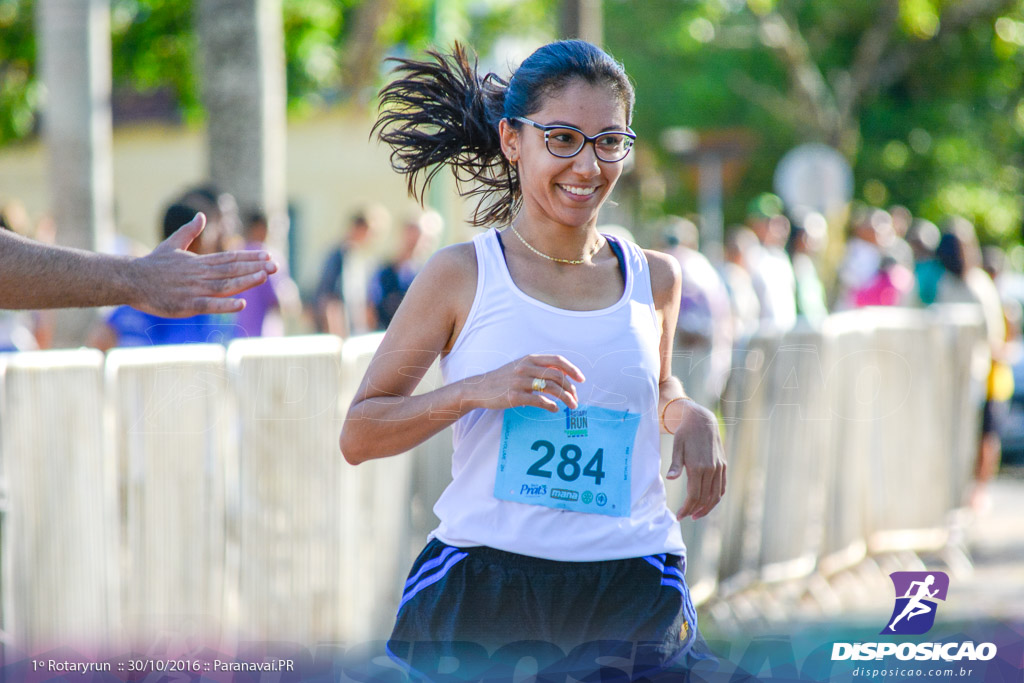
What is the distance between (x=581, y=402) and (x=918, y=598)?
1117mm

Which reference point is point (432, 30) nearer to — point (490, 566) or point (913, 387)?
point (913, 387)

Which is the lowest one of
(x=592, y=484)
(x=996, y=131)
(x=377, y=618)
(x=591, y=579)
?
(x=377, y=618)

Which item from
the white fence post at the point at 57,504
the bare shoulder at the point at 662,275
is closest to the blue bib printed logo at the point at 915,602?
the bare shoulder at the point at 662,275

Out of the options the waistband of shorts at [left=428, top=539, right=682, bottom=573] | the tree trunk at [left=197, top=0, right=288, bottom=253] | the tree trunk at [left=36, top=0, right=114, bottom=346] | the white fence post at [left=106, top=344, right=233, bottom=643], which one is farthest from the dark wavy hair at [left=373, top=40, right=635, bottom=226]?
the tree trunk at [left=36, top=0, right=114, bottom=346]

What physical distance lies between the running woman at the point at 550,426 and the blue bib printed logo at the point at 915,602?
579mm

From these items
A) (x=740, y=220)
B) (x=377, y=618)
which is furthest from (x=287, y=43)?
(x=377, y=618)

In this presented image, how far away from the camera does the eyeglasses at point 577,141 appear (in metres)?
2.71

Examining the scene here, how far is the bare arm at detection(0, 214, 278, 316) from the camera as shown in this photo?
246cm

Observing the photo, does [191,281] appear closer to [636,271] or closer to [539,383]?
[539,383]

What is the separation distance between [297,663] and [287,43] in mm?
17252

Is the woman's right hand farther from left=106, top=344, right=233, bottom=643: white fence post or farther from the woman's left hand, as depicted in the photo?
left=106, top=344, right=233, bottom=643: white fence post

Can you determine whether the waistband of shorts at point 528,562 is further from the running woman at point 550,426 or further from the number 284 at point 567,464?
the number 284 at point 567,464

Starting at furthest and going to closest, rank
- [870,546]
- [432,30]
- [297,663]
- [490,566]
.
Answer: [432,30] < [870,546] < [297,663] < [490,566]

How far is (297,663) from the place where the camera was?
3016mm
